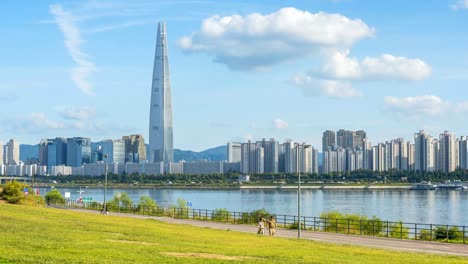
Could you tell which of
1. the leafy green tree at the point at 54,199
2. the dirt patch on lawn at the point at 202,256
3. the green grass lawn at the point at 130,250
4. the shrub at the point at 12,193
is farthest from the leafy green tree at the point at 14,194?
the dirt patch on lawn at the point at 202,256

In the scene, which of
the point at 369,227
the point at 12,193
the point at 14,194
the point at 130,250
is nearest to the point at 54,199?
the point at 12,193

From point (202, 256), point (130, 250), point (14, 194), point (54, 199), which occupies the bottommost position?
point (54, 199)

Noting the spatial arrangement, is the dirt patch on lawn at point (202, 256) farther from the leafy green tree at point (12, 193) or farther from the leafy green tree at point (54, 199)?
the leafy green tree at point (54, 199)

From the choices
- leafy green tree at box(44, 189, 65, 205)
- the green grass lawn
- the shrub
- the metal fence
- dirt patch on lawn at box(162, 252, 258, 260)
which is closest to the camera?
the green grass lawn

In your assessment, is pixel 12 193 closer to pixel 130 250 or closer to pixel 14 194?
pixel 14 194

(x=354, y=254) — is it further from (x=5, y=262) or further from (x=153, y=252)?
(x=5, y=262)

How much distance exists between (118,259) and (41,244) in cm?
408

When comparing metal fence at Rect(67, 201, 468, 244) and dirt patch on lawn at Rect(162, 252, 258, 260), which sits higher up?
dirt patch on lawn at Rect(162, 252, 258, 260)

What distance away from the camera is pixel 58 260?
62.2 ft

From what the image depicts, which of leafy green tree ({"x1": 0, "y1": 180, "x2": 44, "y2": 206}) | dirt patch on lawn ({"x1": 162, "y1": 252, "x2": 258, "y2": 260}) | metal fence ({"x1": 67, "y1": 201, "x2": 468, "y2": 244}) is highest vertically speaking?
leafy green tree ({"x1": 0, "y1": 180, "x2": 44, "y2": 206})

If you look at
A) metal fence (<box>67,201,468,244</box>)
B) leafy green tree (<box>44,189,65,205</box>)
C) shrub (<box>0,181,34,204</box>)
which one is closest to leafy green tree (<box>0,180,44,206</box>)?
shrub (<box>0,181,34,204</box>)

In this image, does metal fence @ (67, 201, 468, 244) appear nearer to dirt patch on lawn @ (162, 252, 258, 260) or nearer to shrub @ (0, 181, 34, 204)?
shrub @ (0, 181, 34, 204)

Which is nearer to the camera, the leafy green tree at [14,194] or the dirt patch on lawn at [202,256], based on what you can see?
the dirt patch on lawn at [202,256]

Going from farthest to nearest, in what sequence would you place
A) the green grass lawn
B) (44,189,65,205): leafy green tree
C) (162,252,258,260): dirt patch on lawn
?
(44,189,65,205): leafy green tree, (162,252,258,260): dirt patch on lawn, the green grass lawn
